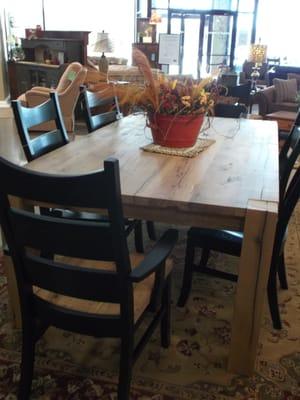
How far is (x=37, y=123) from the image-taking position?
2.03 meters

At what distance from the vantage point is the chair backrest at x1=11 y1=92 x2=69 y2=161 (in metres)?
1.87

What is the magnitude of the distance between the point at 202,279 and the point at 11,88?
6044 millimetres

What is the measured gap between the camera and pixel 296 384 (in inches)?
61.3

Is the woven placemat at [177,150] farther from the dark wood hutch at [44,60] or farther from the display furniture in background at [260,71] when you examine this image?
the display furniture in background at [260,71]

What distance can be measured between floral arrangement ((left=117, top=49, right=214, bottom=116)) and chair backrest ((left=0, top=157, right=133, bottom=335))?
0.95m

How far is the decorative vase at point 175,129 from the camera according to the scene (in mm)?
1949

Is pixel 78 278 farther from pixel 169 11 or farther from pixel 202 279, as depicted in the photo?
pixel 169 11

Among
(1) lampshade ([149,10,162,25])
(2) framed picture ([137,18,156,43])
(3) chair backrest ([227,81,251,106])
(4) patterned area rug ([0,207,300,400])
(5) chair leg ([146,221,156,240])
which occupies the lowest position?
(4) patterned area rug ([0,207,300,400])

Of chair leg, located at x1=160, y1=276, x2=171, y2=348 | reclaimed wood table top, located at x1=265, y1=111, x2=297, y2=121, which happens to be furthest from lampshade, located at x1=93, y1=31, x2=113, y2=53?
chair leg, located at x1=160, y1=276, x2=171, y2=348

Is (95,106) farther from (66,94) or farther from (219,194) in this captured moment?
(66,94)

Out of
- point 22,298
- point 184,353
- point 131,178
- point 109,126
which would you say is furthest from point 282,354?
point 109,126

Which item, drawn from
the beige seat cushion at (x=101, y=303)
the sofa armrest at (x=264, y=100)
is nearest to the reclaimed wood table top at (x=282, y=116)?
the sofa armrest at (x=264, y=100)

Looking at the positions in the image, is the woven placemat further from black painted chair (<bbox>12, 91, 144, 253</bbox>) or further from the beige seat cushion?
the beige seat cushion

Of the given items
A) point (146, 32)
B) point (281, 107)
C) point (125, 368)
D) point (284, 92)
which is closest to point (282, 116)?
point (281, 107)
